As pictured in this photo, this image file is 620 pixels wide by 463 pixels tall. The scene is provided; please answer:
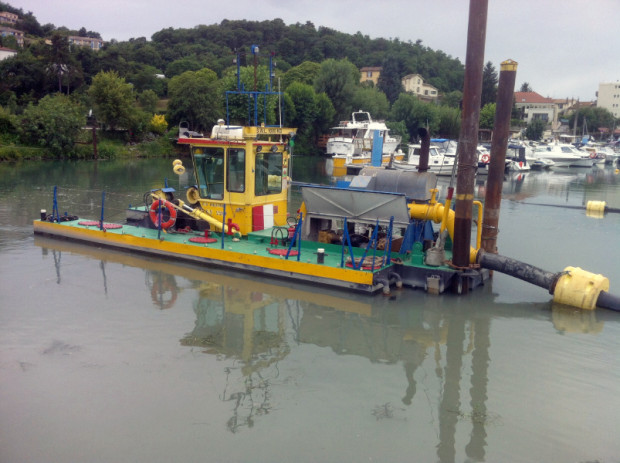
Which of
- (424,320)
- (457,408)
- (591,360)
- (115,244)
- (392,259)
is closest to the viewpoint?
(457,408)

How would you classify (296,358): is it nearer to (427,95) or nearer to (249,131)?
(249,131)

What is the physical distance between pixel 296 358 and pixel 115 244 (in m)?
7.31

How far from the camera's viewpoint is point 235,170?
12383 mm

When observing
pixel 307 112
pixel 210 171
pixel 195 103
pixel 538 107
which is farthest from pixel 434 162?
pixel 538 107

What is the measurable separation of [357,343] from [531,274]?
3.77 meters

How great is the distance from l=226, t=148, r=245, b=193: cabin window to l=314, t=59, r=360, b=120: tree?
5212 cm

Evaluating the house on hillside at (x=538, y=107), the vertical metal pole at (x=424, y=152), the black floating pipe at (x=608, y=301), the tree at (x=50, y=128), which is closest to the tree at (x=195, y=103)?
the tree at (x=50, y=128)

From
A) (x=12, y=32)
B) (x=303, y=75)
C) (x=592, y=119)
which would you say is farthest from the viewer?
(x=12, y=32)

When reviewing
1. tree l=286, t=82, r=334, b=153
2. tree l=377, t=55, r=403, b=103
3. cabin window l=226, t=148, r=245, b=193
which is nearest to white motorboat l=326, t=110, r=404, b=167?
tree l=286, t=82, r=334, b=153

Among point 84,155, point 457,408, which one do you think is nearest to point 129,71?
point 84,155

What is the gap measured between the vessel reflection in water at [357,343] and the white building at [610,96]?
141183 mm

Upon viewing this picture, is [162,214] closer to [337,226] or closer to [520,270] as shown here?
[337,226]

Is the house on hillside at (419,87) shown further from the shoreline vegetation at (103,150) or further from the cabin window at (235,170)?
the cabin window at (235,170)

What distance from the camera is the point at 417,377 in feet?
25.4
